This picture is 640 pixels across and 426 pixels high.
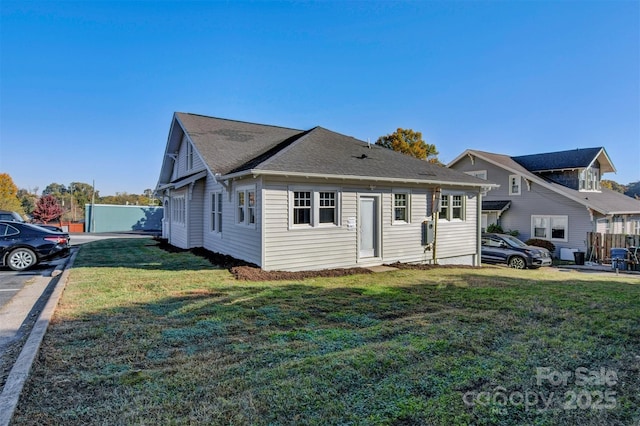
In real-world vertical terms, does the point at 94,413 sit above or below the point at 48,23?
below

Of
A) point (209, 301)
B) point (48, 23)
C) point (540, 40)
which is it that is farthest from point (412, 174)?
point (48, 23)

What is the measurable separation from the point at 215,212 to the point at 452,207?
379 inches

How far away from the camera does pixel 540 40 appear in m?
14.4

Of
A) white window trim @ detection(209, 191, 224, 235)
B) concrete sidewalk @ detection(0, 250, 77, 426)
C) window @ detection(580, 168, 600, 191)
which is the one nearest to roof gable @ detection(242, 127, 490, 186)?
white window trim @ detection(209, 191, 224, 235)

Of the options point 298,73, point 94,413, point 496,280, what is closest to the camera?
point 94,413

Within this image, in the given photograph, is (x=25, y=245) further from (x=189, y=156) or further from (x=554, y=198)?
(x=554, y=198)

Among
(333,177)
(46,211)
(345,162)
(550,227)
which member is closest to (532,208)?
(550,227)

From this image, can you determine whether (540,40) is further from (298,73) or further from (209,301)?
(209,301)

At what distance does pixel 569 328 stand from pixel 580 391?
7.37ft

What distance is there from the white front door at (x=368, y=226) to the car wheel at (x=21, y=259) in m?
10.4

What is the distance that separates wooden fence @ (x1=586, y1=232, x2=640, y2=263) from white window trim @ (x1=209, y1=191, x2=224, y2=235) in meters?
21.5

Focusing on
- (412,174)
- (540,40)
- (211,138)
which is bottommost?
(412,174)

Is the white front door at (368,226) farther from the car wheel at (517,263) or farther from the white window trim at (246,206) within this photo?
the car wheel at (517,263)

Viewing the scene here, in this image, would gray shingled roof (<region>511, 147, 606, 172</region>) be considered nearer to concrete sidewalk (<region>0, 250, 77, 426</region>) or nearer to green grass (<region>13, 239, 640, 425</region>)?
green grass (<region>13, 239, 640, 425</region>)
